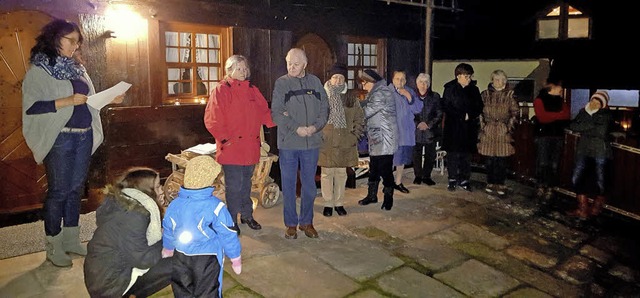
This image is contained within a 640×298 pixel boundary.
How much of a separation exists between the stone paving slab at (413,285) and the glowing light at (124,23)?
4821 mm

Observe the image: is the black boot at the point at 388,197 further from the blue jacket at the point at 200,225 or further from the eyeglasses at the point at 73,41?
the eyeglasses at the point at 73,41

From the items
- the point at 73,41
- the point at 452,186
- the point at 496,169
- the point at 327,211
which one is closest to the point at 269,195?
the point at 327,211

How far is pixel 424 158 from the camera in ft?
29.8

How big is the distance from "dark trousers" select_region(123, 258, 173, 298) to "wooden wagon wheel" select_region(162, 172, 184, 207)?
10.5ft

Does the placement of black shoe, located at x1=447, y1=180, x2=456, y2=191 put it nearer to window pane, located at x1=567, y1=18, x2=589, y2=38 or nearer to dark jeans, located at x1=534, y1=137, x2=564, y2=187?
dark jeans, located at x1=534, y1=137, x2=564, y2=187

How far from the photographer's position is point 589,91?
18.3 meters

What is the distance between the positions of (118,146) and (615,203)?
7460mm

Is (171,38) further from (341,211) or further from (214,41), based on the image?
(341,211)

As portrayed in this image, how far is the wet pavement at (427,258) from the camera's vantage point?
4.68 m

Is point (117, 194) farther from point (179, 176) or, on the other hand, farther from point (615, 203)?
point (615, 203)

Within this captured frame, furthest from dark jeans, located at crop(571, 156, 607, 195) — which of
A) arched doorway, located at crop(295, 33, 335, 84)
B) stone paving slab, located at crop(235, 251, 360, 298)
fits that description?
arched doorway, located at crop(295, 33, 335, 84)

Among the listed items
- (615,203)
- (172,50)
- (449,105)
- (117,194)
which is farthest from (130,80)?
(615,203)

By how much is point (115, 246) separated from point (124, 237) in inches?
3.8

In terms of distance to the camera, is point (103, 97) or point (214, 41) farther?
point (214, 41)
